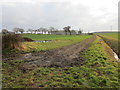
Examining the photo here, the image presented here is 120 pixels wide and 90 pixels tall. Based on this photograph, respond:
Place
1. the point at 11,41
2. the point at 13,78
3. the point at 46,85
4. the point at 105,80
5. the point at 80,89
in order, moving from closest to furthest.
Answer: the point at 80,89
the point at 46,85
the point at 105,80
the point at 13,78
the point at 11,41

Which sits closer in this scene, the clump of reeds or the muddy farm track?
the muddy farm track

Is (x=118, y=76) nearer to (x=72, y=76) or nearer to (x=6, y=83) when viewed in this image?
(x=72, y=76)

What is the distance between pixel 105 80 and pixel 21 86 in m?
4.12

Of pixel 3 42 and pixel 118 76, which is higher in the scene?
pixel 3 42

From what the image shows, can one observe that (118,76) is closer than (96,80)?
No

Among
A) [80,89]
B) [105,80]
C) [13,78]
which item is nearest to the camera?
[80,89]

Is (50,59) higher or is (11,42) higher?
(11,42)

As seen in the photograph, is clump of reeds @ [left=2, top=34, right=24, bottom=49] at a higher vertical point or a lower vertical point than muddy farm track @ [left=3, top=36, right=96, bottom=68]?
higher

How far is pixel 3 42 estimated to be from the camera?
1534cm

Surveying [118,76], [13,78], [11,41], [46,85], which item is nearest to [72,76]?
[46,85]

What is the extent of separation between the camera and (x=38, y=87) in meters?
5.02

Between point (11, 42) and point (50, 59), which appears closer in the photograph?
point (50, 59)

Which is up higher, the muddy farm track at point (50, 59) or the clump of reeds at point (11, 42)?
the clump of reeds at point (11, 42)

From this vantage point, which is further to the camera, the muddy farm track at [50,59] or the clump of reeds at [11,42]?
the clump of reeds at [11,42]
